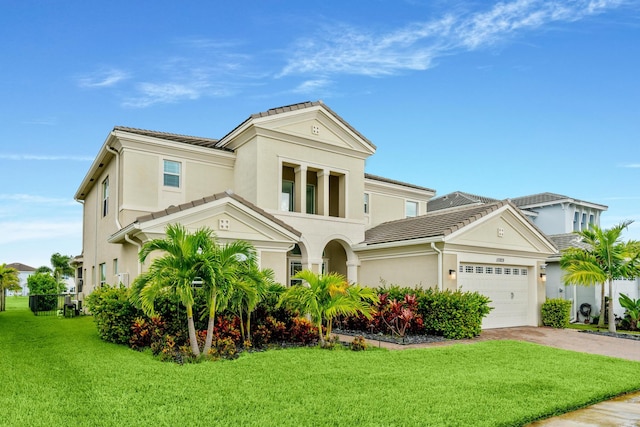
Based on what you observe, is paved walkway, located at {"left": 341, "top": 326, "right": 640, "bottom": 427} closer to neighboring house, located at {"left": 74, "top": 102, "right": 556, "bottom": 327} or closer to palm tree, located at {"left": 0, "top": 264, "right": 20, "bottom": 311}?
neighboring house, located at {"left": 74, "top": 102, "right": 556, "bottom": 327}

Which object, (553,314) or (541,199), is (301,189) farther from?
(541,199)

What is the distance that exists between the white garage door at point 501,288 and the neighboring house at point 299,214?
41 millimetres

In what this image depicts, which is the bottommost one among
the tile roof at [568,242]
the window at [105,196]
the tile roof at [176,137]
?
the tile roof at [568,242]

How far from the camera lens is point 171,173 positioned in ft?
59.2

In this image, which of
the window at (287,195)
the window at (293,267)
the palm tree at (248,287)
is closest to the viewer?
the palm tree at (248,287)

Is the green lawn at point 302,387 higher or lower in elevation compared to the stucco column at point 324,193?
lower

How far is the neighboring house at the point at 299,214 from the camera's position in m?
15.9

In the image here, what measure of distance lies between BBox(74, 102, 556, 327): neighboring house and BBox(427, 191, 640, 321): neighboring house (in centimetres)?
476

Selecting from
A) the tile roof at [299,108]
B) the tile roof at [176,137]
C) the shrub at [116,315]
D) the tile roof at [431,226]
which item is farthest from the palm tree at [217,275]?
the tile roof at [176,137]

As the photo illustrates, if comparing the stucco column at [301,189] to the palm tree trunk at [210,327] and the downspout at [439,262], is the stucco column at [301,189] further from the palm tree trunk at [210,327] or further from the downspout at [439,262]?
the palm tree trunk at [210,327]

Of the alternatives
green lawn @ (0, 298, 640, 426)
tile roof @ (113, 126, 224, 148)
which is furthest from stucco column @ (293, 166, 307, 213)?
green lawn @ (0, 298, 640, 426)

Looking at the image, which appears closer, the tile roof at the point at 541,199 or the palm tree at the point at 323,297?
the palm tree at the point at 323,297

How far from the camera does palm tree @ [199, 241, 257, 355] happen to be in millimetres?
9742

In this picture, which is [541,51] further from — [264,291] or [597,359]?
[264,291]
